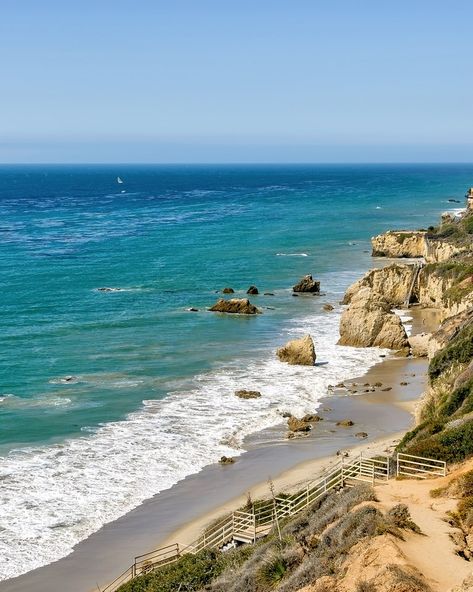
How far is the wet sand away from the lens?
2588cm

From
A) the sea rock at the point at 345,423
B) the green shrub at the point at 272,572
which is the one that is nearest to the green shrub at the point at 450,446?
the green shrub at the point at 272,572

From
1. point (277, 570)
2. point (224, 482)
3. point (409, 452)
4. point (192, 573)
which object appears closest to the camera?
point (277, 570)

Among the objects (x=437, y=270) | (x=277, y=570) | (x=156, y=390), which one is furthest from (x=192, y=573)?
(x=437, y=270)

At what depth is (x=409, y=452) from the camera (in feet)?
81.3

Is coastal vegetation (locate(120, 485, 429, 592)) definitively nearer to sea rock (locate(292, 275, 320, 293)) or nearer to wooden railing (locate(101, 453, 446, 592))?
wooden railing (locate(101, 453, 446, 592))

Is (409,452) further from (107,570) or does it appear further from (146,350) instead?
(146,350)

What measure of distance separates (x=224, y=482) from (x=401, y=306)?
1443 inches

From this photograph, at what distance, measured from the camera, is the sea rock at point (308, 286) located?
71375mm

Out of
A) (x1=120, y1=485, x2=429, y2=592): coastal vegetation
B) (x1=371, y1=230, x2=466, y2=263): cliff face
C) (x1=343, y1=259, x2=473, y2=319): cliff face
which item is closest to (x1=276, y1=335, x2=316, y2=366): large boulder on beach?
(x1=343, y1=259, x2=473, y2=319): cliff face

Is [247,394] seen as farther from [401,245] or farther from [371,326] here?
[401,245]

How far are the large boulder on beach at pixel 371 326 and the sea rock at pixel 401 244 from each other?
117ft

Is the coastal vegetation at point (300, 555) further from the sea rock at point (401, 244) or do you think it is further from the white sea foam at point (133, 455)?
the sea rock at point (401, 244)

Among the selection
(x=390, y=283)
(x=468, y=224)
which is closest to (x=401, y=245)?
(x=468, y=224)

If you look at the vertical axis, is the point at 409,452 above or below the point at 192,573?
above
